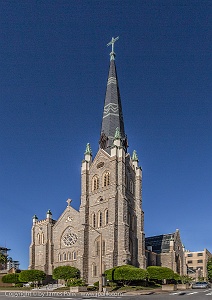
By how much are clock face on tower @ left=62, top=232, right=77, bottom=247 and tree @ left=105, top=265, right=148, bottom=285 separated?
15310mm

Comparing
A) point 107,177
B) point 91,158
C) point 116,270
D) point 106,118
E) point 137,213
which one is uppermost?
point 106,118

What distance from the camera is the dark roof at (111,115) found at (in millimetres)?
67875

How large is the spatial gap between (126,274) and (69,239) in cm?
1936

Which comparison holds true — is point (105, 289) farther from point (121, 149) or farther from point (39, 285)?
point (121, 149)

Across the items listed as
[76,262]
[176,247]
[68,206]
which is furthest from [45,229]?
[176,247]

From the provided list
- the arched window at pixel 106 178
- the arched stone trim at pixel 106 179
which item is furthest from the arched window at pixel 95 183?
the arched window at pixel 106 178

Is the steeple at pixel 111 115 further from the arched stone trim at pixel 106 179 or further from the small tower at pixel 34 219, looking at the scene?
the small tower at pixel 34 219

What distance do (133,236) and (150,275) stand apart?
824cm

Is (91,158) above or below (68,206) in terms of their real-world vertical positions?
above

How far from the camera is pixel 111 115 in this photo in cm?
7056

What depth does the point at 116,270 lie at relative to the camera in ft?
159

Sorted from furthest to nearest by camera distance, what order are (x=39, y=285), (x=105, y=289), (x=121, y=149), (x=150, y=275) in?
(x=121, y=149)
(x=39, y=285)
(x=150, y=275)
(x=105, y=289)

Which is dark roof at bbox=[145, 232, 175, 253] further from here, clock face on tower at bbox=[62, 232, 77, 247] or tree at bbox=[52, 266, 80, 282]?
tree at bbox=[52, 266, 80, 282]

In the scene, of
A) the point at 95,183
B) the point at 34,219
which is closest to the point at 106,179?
the point at 95,183
